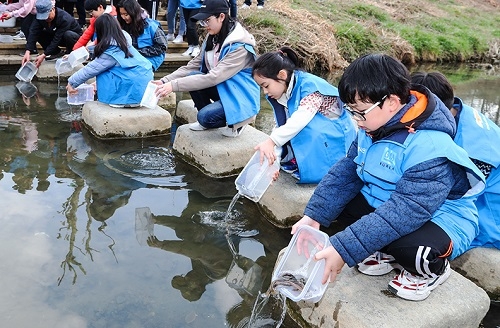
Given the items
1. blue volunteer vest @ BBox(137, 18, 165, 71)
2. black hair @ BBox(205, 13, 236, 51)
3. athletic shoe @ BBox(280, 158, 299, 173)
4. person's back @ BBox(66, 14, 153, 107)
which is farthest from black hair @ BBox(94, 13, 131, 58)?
athletic shoe @ BBox(280, 158, 299, 173)

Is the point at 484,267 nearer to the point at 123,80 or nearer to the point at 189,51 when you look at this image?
the point at 123,80

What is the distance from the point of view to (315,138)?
352 cm

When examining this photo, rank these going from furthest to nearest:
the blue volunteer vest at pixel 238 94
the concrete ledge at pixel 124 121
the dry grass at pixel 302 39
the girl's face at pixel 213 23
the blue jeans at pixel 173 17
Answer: the dry grass at pixel 302 39 < the blue jeans at pixel 173 17 < the concrete ledge at pixel 124 121 < the blue volunteer vest at pixel 238 94 < the girl's face at pixel 213 23

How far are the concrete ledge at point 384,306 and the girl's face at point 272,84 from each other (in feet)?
4.37

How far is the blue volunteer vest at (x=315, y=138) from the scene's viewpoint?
3.50 m

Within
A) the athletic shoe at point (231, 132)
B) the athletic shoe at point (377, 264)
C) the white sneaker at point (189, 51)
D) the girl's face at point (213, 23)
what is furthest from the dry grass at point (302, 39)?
the athletic shoe at point (377, 264)

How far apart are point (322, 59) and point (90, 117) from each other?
5842 mm

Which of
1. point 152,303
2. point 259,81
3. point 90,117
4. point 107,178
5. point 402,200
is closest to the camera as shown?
point 402,200

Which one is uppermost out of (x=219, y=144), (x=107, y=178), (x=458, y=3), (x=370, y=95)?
(x=370, y=95)

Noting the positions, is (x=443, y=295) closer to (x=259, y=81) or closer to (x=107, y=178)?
(x=259, y=81)

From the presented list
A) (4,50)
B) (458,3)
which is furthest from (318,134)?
(458,3)

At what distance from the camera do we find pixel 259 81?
11.4 feet

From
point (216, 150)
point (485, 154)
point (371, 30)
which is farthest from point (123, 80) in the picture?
point (371, 30)

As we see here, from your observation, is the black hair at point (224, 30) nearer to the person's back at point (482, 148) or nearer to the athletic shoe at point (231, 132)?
the athletic shoe at point (231, 132)
